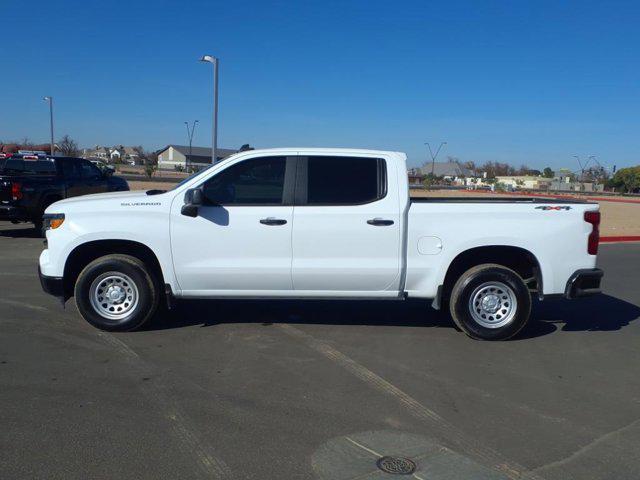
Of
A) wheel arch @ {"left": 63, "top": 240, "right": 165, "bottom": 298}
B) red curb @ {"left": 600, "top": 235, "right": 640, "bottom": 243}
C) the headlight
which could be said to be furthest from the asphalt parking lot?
red curb @ {"left": 600, "top": 235, "right": 640, "bottom": 243}

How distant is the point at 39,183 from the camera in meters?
13.1

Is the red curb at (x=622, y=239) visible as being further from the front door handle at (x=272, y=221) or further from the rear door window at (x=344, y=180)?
the front door handle at (x=272, y=221)

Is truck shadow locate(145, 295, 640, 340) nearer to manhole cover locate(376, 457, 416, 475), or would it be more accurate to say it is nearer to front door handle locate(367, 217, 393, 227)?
front door handle locate(367, 217, 393, 227)

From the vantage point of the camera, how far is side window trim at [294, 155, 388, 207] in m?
6.21

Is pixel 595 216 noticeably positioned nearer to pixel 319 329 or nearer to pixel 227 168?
pixel 319 329

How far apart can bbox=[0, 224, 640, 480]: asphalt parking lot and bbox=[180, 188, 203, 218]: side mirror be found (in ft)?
4.33

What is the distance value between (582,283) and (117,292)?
16.3 ft

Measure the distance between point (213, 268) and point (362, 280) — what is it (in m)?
1.57

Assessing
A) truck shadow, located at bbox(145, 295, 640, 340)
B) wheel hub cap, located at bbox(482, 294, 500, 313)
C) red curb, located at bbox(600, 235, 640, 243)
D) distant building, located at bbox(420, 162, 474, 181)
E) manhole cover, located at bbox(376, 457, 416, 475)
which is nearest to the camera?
manhole cover, located at bbox(376, 457, 416, 475)

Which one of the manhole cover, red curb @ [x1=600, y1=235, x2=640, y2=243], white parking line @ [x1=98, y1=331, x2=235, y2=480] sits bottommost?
the manhole cover

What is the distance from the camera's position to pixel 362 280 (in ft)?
20.4

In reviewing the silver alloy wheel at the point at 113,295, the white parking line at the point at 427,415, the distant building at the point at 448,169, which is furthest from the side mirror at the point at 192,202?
the distant building at the point at 448,169

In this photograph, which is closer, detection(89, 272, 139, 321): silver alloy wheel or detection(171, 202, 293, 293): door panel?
detection(171, 202, 293, 293): door panel

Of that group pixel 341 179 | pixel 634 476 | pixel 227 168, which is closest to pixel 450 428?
pixel 634 476
